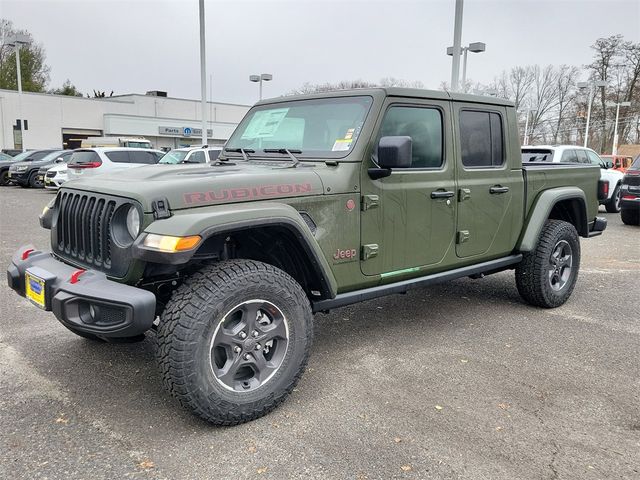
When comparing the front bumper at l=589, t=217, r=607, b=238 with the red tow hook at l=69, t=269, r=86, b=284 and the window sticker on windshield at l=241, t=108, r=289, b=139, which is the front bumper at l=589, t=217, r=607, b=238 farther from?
the red tow hook at l=69, t=269, r=86, b=284

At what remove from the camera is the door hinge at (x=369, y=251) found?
3.75 meters

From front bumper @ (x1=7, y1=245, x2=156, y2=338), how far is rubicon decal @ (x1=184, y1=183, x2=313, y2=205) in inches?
23.1

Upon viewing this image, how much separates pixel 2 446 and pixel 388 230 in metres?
2.66

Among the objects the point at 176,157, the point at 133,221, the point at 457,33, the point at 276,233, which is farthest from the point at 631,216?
the point at 133,221

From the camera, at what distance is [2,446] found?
2.88m

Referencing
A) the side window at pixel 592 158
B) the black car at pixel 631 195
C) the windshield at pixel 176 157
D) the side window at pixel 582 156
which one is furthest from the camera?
the windshield at pixel 176 157

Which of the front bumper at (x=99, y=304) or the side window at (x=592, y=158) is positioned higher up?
the side window at (x=592, y=158)

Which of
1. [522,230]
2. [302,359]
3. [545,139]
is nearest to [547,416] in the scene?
[302,359]

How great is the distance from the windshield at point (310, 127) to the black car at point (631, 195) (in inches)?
397

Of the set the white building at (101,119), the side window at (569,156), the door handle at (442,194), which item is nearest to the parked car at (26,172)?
the side window at (569,156)

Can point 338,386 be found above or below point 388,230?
below

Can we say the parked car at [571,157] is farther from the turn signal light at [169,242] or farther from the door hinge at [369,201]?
the turn signal light at [169,242]

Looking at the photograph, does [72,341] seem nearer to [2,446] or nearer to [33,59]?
[2,446]

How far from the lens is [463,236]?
4461 millimetres
